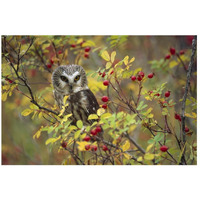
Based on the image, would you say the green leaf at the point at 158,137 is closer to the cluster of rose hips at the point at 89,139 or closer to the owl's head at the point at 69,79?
the cluster of rose hips at the point at 89,139

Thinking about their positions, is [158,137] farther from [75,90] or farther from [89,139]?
[75,90]

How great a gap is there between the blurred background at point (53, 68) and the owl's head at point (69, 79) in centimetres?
9

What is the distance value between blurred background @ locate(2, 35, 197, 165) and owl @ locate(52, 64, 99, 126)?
0.09 meters

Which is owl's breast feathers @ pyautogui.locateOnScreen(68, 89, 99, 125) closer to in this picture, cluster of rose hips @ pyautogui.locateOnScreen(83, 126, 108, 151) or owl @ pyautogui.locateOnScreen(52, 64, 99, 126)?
owl @ pyautogui.locateOnScreen(52, 64, 99, 126)

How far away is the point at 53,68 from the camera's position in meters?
2.99

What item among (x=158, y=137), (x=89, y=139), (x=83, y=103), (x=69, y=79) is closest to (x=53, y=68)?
(x=69, y=79)

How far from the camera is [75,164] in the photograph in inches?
85.0

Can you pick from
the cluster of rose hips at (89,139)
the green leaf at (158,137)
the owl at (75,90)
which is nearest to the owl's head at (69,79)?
the owl at (75,90)

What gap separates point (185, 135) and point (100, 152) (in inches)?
21.7

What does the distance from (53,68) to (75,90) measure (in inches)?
18.4

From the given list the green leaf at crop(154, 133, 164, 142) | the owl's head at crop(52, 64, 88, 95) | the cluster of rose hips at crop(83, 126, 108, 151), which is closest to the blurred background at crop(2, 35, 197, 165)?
the owl's head at crop(52, 64, 88, 95)

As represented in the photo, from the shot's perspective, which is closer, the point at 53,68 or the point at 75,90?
the point at 75,90

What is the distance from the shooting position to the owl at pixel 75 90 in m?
2.62
